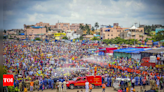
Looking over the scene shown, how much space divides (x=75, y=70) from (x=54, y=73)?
167cm

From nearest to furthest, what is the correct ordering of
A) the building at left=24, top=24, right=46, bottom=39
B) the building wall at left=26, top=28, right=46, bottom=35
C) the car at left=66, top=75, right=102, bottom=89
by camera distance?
the car at left=66, top=75, right=102, bottom=89 → the building at left=24, top=24, right=46, bottom=39 → the building wall at left=26, top=28, right=46, bottom=35

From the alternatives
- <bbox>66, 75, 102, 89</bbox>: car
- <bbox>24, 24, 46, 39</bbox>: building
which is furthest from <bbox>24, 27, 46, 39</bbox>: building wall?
<bbox>66, 75, 102, 89</bbox>: car

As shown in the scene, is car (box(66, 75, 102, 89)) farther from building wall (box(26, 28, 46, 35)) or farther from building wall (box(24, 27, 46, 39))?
building wall (box(26, 28, 46, 35))

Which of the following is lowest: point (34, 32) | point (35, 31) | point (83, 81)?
point (83, 81)

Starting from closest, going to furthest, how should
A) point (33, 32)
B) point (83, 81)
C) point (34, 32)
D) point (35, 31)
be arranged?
1. point (83, 81)
2. point (33, 32)
3. point (34, 32)
4. point (35, 31)

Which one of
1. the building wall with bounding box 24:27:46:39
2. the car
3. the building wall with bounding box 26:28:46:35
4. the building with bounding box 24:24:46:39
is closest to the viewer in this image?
the car

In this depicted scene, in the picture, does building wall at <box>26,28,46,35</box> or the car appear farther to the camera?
building wall at <box>26,28,46,35</box>

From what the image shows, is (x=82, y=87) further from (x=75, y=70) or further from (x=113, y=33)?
(x=113, y=33)

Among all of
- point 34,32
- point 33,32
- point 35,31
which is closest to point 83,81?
point 33,32

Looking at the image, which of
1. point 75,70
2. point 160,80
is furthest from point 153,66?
point 75,70

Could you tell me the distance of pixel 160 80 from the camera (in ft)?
34.4

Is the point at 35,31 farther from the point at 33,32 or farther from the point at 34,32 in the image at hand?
the point at 33,32

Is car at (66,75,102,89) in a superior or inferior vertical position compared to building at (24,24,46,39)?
inferior

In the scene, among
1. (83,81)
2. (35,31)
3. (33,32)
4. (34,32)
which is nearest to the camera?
(83,81)
